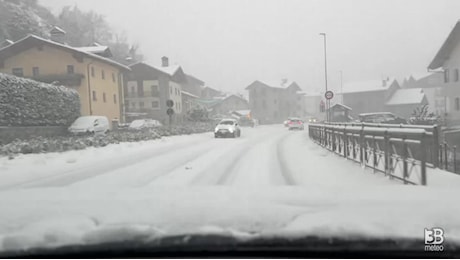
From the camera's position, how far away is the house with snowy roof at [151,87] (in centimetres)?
1024

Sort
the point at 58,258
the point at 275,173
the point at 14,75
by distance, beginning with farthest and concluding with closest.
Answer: the point at 275,173 → the point at 14,75 → the point at 58,258

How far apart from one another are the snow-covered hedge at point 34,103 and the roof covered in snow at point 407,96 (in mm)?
10683

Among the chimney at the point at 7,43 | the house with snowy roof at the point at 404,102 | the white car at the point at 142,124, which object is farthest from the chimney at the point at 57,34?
the house with snowy roof at the point at 404,102

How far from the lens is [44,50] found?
27.9ft

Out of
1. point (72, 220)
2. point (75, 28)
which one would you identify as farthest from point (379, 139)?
point (75, 28)

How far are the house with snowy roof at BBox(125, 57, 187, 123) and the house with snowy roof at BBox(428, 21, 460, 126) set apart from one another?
648 centimetres

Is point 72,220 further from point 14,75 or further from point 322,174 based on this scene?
point 322,174

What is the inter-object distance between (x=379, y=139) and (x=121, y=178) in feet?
19.0

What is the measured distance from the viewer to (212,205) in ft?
16.6

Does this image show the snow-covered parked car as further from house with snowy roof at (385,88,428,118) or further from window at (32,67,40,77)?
window at (32,67,40,77)

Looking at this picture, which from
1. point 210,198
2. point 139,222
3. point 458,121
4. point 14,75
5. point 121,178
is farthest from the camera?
point 458,121

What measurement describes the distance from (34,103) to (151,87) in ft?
10.8

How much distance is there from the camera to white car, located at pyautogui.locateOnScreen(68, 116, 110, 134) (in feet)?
31.2

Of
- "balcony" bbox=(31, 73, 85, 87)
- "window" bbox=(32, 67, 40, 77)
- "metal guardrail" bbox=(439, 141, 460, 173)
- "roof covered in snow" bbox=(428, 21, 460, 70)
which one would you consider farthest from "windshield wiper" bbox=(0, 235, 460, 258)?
"metal guardrail" bbox=(439, 141, 460, 173)
